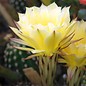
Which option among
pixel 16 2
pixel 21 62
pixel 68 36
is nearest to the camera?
pixel 68 36

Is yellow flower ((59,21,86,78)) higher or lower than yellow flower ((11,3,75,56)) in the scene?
lower

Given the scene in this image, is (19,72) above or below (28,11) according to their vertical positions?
below

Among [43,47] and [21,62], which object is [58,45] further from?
[21,62]

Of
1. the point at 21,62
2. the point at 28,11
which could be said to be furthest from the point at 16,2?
the point at 28,11

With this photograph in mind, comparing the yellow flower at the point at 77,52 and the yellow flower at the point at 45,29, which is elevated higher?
the yellow flower at the point at 45,29

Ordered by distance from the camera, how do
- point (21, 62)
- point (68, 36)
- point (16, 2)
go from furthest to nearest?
point (16, 2)
point (21, 62)
point (68, 36)

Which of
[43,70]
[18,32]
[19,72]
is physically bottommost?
[19,72]

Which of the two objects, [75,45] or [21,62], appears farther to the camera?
[21,62]
